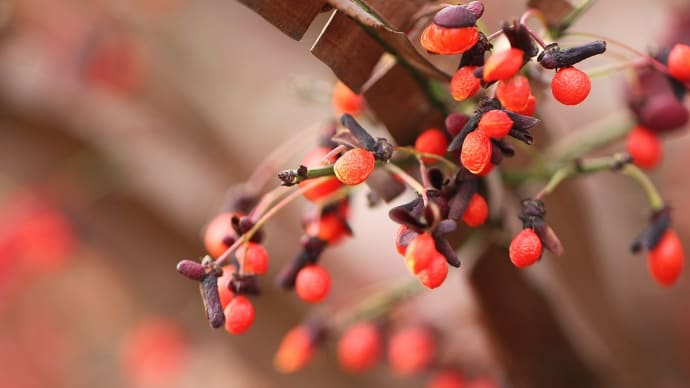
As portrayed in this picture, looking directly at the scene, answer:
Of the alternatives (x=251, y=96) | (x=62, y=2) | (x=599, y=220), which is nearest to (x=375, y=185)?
(x=599, y=220)

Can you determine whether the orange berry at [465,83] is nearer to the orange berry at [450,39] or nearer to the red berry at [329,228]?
the orange berry at [450,39]

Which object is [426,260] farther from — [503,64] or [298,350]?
[298,350]

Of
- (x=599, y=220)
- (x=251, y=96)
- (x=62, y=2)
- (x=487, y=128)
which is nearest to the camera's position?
(x=487, y=128)

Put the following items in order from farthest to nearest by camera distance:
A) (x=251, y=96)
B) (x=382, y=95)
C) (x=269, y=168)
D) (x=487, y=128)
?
(x=251, y=96) → (x=269, y=168) → (x=382, y=95) → (x=487, y=128)

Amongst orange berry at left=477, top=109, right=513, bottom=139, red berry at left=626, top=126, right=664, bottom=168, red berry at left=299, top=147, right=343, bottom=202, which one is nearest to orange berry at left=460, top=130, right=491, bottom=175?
orange berry at left=477, top=109, right=513, bottom=139

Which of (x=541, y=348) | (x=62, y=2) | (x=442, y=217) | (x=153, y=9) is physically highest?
(x=442, y=217)

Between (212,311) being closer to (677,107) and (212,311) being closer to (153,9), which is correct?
(677,107)

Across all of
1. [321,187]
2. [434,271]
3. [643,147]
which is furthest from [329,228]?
[643,147]
